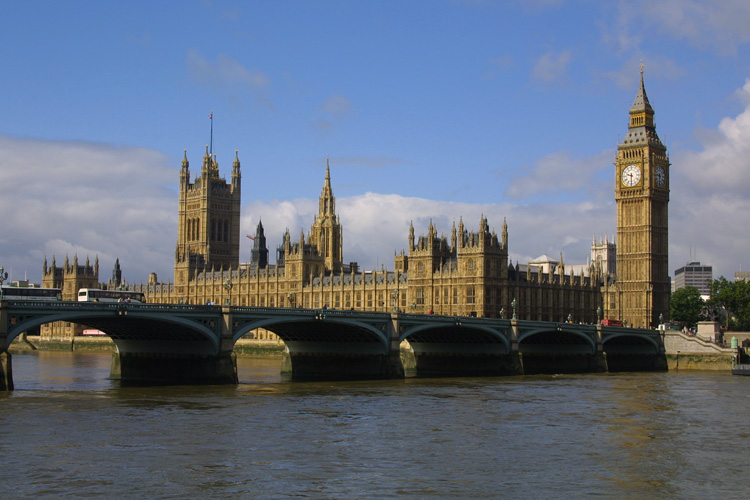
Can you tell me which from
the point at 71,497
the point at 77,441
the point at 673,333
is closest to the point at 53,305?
the point at 77,441

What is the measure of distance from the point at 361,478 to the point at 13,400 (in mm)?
25854

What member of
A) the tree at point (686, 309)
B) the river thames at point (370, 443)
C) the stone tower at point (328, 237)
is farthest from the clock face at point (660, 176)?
the river thames at point (370, 443)

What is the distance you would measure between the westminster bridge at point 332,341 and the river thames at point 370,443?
3.78 meters

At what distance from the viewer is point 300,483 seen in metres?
31.4

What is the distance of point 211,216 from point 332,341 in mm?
111751

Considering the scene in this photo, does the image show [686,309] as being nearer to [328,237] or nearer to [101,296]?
[328,237]

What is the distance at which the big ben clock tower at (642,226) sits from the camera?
12438cm

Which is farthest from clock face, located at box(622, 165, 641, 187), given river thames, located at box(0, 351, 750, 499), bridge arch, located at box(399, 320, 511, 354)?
river thames, located at box(0, 351, 750, 499)

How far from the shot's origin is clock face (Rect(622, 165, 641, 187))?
12586 centimetres

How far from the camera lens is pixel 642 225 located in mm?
125125

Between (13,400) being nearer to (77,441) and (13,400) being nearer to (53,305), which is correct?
(53,305)

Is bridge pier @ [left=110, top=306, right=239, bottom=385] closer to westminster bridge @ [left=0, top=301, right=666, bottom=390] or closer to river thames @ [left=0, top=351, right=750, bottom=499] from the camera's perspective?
westminster bridge @ [left=0, top=301, right=666, bottom=390]

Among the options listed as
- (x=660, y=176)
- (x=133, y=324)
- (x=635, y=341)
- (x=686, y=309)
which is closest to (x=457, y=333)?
(x=635, y=341)

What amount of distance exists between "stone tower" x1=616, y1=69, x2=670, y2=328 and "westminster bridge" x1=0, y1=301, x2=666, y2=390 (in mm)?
26618
